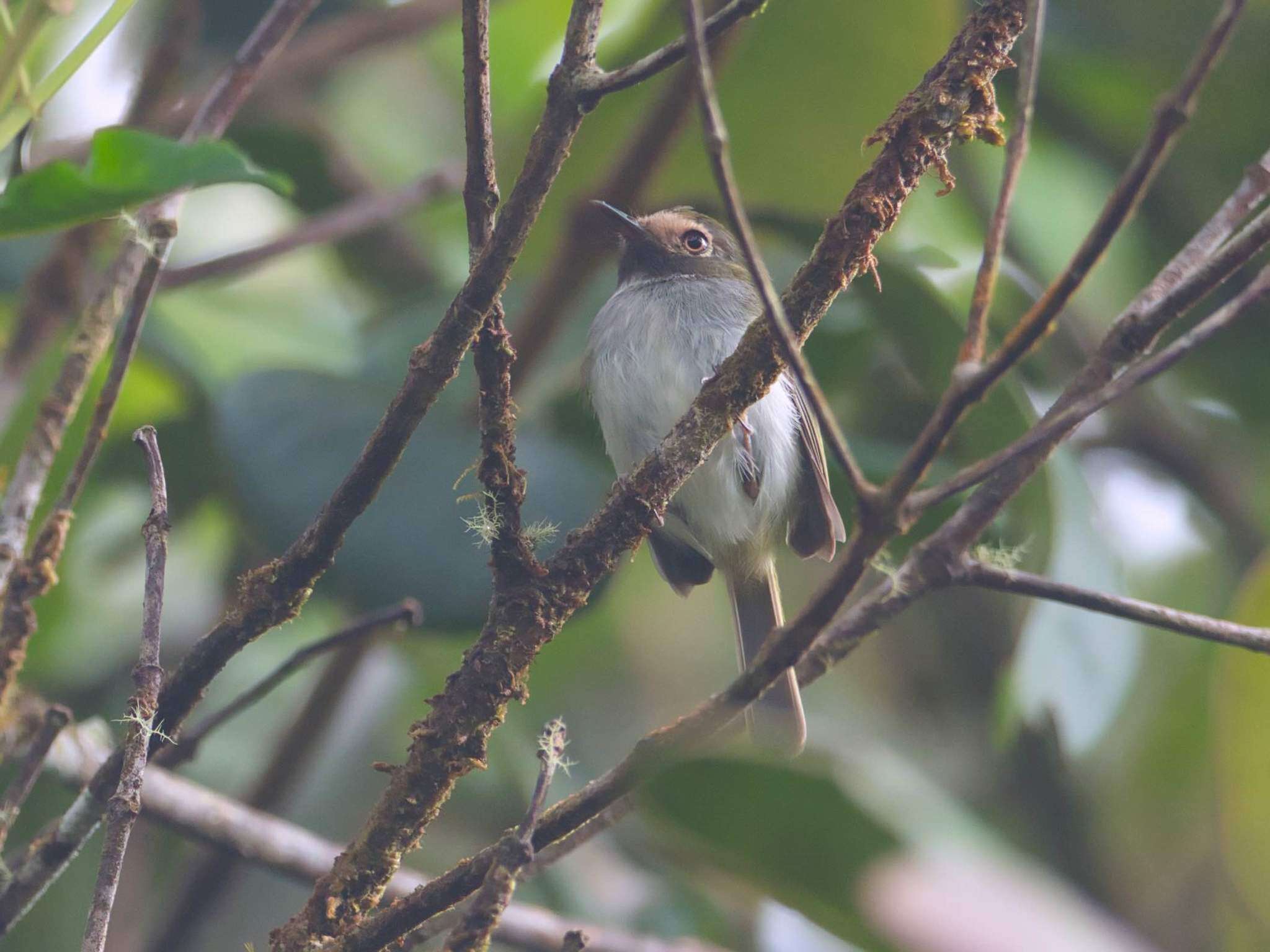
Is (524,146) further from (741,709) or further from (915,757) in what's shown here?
(915,757)

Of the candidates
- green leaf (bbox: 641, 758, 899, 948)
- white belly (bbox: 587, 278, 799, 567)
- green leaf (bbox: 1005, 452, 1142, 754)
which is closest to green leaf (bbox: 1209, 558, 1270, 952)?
green leaf (bbox: 1005, 452, 1142, 754)

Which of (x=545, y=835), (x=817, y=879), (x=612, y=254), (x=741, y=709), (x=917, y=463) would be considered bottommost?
(x=545, y=835)

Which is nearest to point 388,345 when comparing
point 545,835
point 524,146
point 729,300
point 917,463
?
point 524,146

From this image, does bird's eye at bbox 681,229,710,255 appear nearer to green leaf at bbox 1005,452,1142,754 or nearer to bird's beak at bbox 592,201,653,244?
bird's beak at bbox 592,201,653,244

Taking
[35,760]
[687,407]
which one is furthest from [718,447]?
[35,760]

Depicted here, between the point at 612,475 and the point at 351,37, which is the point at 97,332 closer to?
the point at 612,475

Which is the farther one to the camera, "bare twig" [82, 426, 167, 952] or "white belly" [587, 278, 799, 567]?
"white belly" [587, 278, 799, 567]
